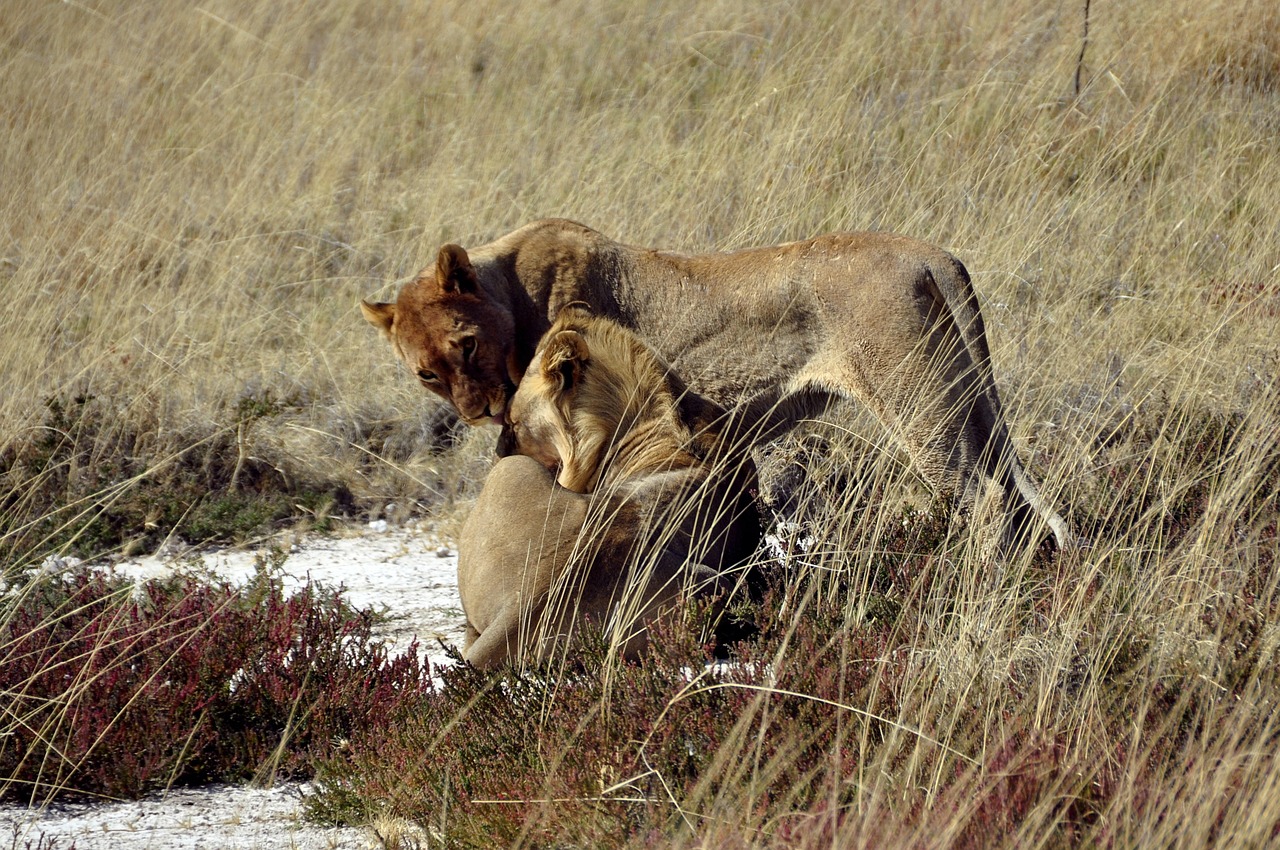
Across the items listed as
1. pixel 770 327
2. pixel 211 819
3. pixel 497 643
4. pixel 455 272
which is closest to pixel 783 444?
pixel 770 327

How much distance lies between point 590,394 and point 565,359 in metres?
0.16

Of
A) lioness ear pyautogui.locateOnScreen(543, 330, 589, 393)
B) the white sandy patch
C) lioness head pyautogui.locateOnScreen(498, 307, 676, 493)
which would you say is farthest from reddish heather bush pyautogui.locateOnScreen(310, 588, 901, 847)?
lioness ear pyautogui.locateOnScreen(543, 330, 589, 393)

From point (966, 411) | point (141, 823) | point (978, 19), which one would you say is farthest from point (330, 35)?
point (141, 823)

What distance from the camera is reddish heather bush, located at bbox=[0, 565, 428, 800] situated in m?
4.17

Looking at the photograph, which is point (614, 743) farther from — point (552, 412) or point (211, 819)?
point (552, 412)

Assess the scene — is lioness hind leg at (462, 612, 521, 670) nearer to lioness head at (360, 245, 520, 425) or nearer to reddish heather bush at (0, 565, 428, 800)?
reddish heather bush at (0, 565, 428, 800)

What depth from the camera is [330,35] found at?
13.3 meters

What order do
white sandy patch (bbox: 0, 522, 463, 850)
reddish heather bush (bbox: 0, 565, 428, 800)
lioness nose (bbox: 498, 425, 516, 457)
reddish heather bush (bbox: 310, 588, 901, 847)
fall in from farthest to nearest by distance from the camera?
lioness nose (bbox: 498, 425, 516, 457), reddish heather bush (bbox: 0, 565, 428, 800), white sandy patch (bbox: 0, 522, 463, 850), reddish heather bush (bbox: 310, 588, 901, 847)

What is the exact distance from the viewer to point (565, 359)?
505 centimetres

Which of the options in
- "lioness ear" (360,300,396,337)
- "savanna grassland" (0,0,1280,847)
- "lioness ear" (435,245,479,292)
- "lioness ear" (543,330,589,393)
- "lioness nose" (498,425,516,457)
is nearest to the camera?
"savanna grassland" (0,0,1280,847)

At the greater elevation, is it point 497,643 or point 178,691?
point 497,643

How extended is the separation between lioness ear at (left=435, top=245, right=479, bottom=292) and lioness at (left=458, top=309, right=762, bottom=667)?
27.8 inches

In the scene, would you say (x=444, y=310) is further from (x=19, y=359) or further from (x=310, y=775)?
(x=19, y=359)

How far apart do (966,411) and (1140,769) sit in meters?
2.26
